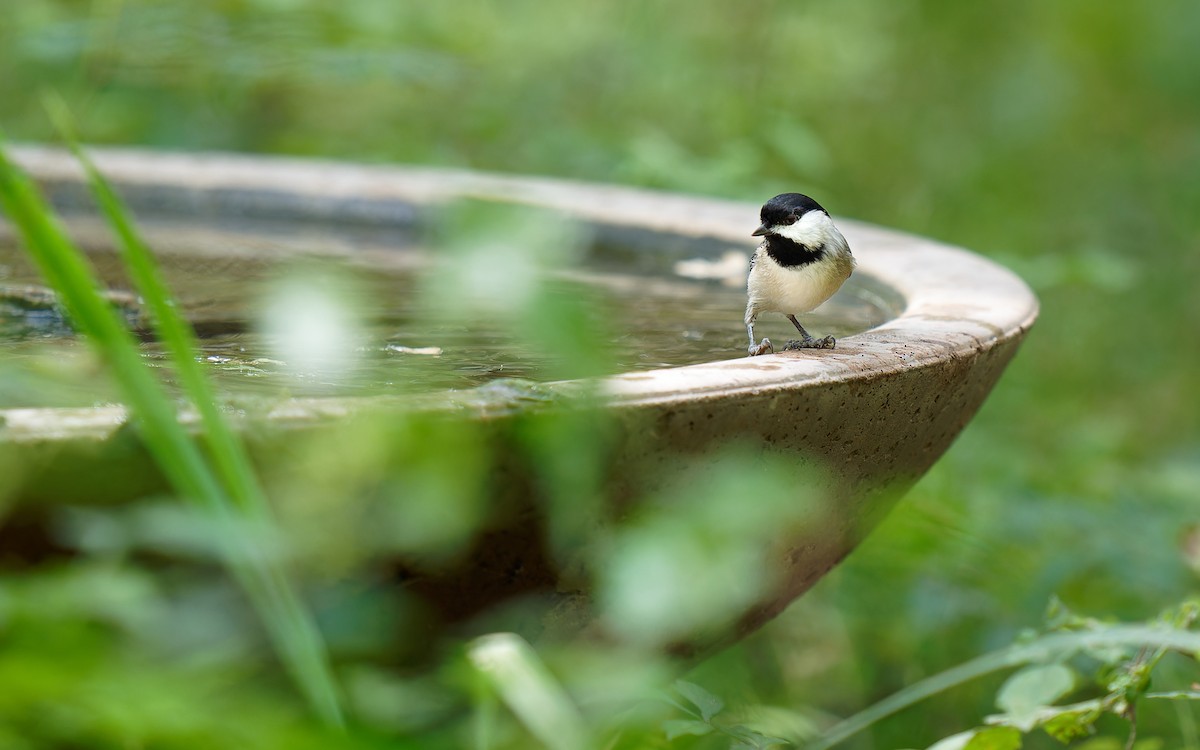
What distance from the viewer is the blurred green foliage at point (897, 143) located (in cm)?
367

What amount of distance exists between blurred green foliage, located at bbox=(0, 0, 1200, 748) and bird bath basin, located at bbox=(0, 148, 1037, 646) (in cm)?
64

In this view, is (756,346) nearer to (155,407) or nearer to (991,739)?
(991,739)

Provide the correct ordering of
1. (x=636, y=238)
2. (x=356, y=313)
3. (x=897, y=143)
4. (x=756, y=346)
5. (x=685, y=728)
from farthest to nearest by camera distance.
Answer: (x=897, y=143) → (x=636, y=238) → (x=756, y=346) → (x=685, y=728) → (x=356, y=313)

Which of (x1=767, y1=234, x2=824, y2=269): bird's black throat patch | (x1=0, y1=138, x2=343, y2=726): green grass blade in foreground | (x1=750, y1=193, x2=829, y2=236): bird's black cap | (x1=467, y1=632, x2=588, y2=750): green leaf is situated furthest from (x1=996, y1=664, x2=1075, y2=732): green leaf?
(x1=0, y1=138, x2=343, y2=726): green grass blade in foreground

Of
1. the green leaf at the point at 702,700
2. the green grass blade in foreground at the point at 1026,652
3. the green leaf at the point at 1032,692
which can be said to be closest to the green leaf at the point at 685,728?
the green leaf at the point at 702,700

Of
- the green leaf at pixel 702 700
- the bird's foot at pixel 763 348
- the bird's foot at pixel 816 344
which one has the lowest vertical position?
the green leaf at pixel 702 700

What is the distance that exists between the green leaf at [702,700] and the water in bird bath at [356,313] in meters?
0.48

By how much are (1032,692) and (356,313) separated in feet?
4.51

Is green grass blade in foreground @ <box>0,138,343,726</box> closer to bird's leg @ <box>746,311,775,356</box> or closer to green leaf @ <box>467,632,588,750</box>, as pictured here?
green leaf @ <box>467,632,588,750</box>

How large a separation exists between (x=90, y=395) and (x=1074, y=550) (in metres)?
3.18

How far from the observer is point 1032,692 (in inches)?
69.6

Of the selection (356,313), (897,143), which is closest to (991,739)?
(356,313)

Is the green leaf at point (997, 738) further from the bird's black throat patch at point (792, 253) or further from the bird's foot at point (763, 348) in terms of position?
the bird's black throat patch at point (792, 253)

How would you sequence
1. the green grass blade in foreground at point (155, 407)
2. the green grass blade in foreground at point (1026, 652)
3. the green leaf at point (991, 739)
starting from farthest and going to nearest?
1. the green leaf at point (991, 739)
2. the green grass blade in foreground at point (1026, 652)
3. the green grass blade in foreground at point (155, 407)
